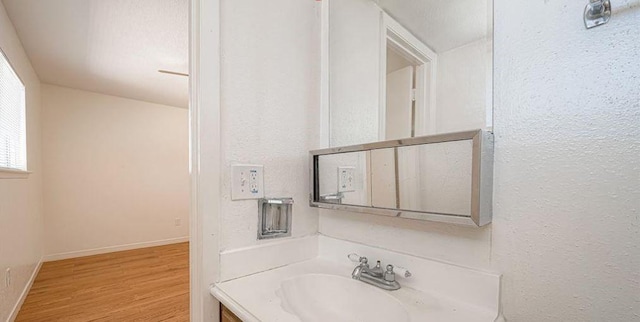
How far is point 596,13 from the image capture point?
1.79 ft

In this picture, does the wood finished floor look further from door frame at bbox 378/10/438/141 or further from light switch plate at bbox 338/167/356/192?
door frame at bbox 378/10/438/141

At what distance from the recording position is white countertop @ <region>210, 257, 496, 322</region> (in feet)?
2.19

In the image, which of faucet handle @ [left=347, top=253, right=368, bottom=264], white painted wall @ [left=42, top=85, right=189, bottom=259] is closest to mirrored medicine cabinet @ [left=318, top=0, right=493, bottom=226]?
faucet handle @ [left=347, top=253, right=368, bottom=264]

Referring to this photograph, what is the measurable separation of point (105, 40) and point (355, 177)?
2.48 metres

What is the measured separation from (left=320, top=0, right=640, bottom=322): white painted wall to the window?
2.84 m

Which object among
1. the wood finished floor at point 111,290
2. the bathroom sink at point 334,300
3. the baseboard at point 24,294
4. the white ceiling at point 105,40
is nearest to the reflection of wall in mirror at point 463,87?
the bathroom sink at point 334,300

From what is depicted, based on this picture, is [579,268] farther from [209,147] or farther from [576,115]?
[209,147]

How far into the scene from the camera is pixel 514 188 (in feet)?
2.15

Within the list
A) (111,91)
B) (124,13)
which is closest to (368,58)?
(124,13)

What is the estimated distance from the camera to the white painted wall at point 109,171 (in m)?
3.28

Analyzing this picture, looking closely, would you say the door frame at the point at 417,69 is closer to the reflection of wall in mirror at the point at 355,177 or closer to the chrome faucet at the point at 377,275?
the reflection of wall in mirror at the point at 355,177

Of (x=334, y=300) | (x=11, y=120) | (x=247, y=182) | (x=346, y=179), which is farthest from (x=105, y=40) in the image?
(x=334, y=300)

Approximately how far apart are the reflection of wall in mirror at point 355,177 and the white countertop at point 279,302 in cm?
28

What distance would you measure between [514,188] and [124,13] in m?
2.46
